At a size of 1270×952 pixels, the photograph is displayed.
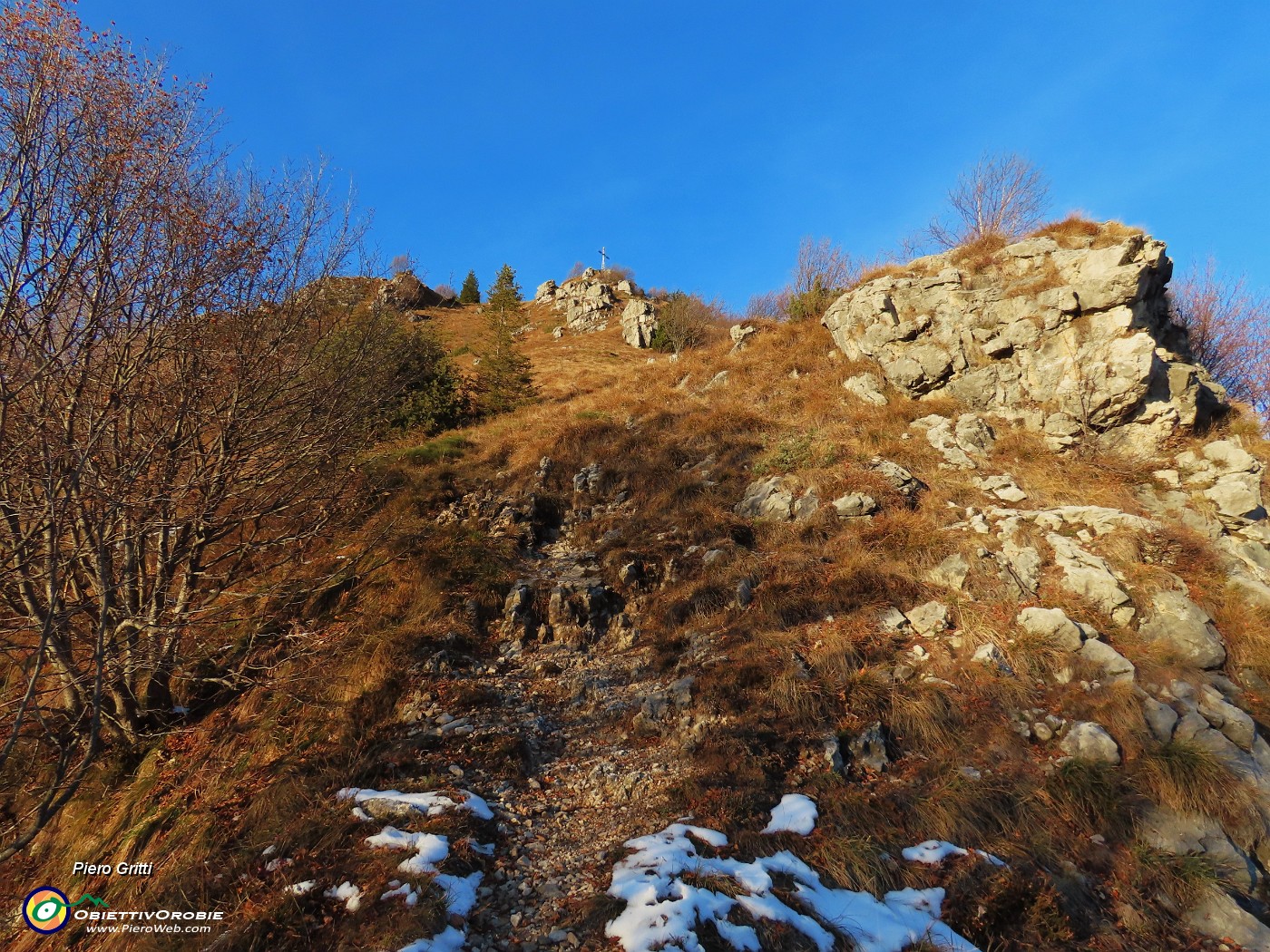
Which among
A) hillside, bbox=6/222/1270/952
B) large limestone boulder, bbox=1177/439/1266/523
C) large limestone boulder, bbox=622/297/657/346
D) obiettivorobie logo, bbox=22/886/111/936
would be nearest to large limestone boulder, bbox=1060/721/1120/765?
hillside, bbox=6/222/1270/952

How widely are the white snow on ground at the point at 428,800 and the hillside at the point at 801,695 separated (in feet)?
0.15

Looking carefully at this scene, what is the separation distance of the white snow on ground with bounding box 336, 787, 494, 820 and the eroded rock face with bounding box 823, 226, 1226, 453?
40.8 feet

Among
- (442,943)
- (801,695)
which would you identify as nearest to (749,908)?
(442,943)

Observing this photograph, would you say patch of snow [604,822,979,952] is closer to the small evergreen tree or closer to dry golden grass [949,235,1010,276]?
dry golden grass [949,235,1010,276]

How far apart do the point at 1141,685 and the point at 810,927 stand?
17.3ft

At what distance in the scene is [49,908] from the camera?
17.8 feet

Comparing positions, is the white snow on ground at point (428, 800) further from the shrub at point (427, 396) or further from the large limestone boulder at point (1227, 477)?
the shrub at point (427, 396)

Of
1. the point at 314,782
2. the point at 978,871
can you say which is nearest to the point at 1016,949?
the point at 978,871

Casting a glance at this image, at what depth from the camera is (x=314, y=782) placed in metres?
5.69

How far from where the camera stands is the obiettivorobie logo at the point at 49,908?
5.18m

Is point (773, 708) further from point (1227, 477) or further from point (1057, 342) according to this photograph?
point (1057, 342)

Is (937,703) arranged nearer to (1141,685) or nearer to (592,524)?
(1141,685)

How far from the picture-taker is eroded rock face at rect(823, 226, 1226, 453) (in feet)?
34.9

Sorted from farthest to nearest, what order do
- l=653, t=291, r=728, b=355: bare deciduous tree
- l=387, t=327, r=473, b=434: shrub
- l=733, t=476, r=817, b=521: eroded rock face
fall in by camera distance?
l=653, t=291, r=728, b=355: bare deciduous tree, l=387, t=327, r=473, b=434: shrub, l=733, t=476, r=817, b=521: eroded rock face
